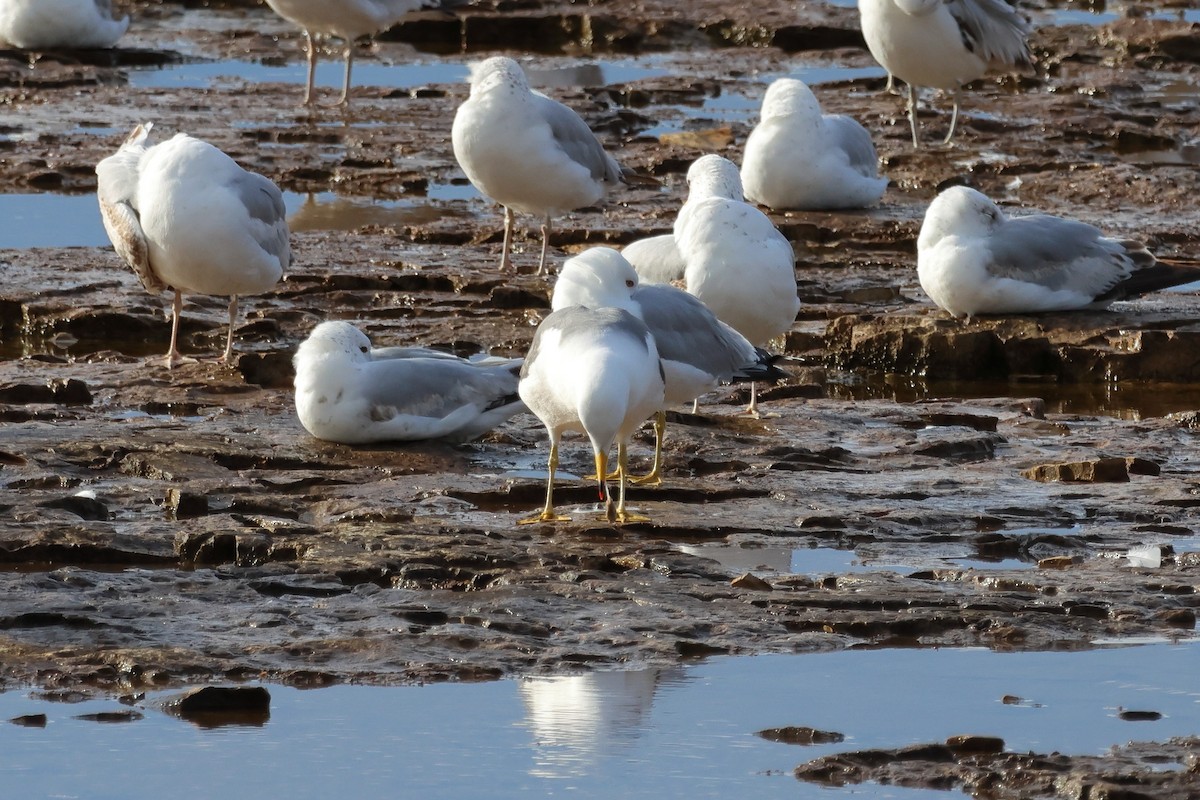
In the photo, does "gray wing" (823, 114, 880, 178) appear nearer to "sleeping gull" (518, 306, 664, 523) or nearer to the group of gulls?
the group of gulls

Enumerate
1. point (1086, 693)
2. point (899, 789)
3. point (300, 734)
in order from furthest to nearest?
1. point (1086, 693)
2. point (300, 734)
3. point (899, 789)

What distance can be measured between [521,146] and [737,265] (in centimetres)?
315

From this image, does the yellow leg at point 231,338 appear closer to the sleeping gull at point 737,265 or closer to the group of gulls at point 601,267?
the group of gulls at point 601,267

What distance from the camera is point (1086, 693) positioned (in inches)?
199

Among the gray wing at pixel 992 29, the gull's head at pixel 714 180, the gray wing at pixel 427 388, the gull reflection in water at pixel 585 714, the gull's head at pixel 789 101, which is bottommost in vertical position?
the gull reflection in water at pixel 585 714

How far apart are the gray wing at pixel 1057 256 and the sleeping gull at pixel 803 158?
263cm

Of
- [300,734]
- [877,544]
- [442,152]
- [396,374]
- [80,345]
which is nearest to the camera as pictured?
[300,734]

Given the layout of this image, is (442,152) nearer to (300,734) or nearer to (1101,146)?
(1101,146)

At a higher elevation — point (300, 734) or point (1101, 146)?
point (1101, 146)

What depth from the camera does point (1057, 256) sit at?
1011cm

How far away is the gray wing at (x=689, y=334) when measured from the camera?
723cm

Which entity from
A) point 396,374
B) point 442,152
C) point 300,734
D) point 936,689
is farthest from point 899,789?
point 442,152

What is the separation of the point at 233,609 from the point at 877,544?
220 centimetres

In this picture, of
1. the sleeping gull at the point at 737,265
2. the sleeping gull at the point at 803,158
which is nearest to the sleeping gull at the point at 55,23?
the sleeping gull at the point at 803,158
